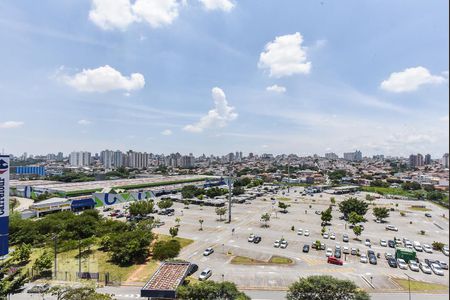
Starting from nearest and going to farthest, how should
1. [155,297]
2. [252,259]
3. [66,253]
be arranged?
[155,297]
[252,259]
[66,253]

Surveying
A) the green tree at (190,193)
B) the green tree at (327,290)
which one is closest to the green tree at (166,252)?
the green tree at (327,290)

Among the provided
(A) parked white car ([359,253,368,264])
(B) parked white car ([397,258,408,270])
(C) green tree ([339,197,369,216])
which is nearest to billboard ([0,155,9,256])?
(A) parked white car ([359,253,368,264])

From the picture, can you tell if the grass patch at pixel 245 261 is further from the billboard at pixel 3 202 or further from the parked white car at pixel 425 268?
the billboard at pixel 3 202

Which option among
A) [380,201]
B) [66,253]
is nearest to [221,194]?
[380,201]

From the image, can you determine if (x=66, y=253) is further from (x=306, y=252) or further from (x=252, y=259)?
(x=306, y=252)

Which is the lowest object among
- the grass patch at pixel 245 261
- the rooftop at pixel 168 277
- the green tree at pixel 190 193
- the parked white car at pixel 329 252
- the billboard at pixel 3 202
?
the grass patch at pixel 245 261

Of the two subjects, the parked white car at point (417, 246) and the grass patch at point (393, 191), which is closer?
the parked white car at point (417, 246)

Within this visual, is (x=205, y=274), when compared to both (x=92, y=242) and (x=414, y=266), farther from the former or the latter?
(x=414, y=266)
